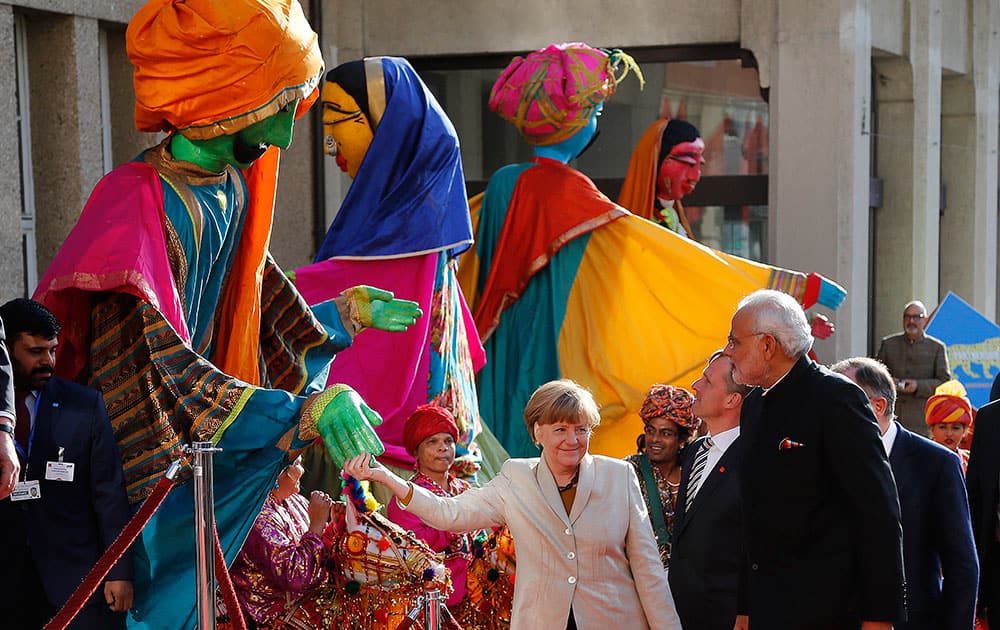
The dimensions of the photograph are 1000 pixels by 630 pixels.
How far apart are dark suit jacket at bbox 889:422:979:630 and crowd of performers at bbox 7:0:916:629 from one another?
2.52 feet

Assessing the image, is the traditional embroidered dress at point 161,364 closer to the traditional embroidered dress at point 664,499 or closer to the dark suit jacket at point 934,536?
the traditional embroidered dress at point 664,499

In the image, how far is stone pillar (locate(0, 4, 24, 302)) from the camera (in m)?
7.44

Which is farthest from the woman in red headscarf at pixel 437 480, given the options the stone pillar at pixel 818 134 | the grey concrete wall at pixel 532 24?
the grey concrete wall at pixel 532 24

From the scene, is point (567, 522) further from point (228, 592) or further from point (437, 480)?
point (437, 480)

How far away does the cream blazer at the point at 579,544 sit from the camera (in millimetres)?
4281

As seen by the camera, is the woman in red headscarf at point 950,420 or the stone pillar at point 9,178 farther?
the stone pillar at point 9,178

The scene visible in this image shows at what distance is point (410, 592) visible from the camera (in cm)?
486

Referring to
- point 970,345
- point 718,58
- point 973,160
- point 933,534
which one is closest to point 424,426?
point 933,534

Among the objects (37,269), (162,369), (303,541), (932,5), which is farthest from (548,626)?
(932,5)

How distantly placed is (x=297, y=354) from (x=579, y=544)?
1320 mm

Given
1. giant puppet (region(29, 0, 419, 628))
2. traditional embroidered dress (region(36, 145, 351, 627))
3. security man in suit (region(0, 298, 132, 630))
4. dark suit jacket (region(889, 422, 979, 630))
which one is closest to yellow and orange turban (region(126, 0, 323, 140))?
giant puppet (region(29, 0, 419, 628))

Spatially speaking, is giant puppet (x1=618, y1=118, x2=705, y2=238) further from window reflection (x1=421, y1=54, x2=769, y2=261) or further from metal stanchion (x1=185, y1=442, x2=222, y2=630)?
metal stanchion (x1=185, y1=442, x2=222, y2=630)

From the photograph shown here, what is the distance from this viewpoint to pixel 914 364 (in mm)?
11203

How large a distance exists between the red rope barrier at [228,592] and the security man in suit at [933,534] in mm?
1981
